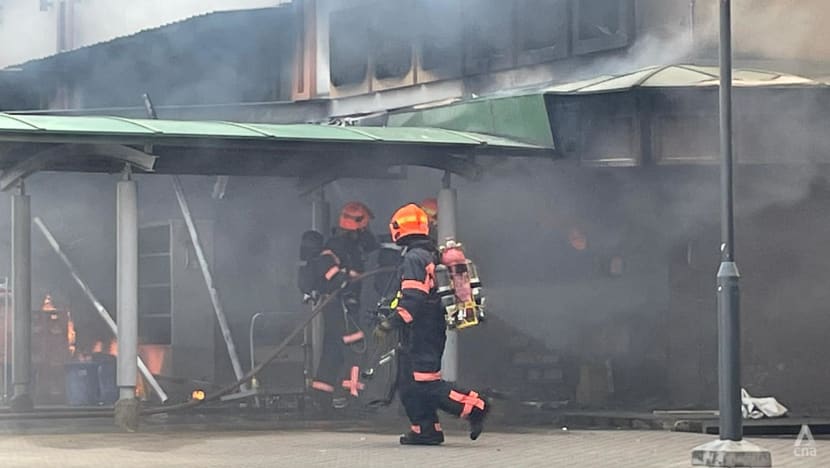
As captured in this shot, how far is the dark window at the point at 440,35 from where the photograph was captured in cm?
1619

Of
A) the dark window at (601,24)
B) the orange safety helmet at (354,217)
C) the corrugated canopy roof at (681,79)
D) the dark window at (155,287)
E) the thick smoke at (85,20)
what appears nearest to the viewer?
the corrugated canopy roof at (681,79)

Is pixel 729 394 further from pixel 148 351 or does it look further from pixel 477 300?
pixel 148 351

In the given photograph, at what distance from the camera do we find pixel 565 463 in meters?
10.9

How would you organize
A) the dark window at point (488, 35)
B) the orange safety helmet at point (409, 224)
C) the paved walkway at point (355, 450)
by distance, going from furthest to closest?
the dark window at point (488, 35)
the orange safety helmet at point (409, 224)
the paved walkway at point (355, 450)

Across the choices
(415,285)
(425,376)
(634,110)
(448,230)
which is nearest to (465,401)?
(425,376)

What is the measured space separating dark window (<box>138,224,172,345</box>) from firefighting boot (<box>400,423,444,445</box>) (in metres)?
5.73

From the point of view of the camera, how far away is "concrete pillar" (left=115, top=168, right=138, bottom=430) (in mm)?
13219

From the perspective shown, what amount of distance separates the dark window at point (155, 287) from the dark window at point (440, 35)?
131 inches

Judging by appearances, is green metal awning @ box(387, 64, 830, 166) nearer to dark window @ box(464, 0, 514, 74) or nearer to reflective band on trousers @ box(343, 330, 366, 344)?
dark window @ box(464, 0, 514, 74)

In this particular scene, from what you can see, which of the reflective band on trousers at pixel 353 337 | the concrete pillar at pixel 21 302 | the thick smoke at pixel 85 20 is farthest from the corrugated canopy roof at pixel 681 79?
the thick smoke at pixel 85 20

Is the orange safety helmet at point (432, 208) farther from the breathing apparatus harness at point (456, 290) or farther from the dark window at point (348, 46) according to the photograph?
the dark window at point (348, 46)

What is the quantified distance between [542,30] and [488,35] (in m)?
0.74

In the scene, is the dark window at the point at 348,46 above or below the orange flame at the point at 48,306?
above

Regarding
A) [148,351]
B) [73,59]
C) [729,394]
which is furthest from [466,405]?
[73,59]
